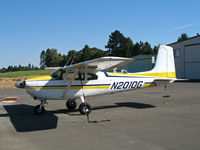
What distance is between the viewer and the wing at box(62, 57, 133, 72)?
26.0 feet

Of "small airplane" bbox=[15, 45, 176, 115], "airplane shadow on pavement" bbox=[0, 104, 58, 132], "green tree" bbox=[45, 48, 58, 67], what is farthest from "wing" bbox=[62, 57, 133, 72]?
"green tree" bbox=[45, 48, 58, 67]

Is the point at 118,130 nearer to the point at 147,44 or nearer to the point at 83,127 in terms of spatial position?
the point at 83,127

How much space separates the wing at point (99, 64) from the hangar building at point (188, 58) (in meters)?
32.0

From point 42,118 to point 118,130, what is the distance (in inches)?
136

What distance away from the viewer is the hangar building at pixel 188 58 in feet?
122

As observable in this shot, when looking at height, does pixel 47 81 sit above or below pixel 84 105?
above

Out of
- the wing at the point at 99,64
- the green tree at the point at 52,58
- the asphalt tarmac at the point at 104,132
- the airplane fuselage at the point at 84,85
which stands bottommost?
the asphalt tarmac at the point at 104,132

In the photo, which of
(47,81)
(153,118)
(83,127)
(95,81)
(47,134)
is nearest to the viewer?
(47,134)

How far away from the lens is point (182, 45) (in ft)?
130

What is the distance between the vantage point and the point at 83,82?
9.74 metres

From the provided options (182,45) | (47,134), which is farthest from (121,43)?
(47,134)

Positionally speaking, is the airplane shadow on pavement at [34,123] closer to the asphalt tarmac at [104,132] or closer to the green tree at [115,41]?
the asphalt tarmac at [104,132]

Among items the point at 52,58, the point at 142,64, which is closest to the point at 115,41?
the point at 52,58

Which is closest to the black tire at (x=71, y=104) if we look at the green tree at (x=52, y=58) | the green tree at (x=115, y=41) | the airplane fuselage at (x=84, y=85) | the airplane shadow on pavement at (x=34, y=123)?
the airplane fuselage at (x=84, y=85)
